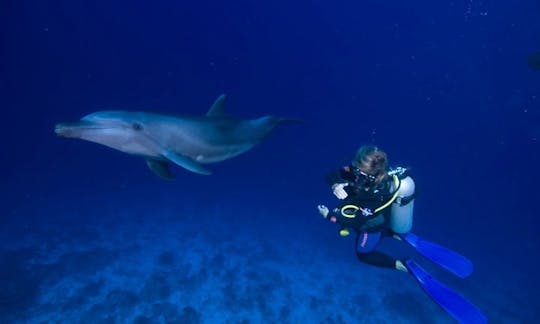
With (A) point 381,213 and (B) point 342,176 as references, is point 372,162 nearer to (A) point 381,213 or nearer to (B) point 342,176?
(B) point 342,176

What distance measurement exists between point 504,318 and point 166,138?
45.6 feet

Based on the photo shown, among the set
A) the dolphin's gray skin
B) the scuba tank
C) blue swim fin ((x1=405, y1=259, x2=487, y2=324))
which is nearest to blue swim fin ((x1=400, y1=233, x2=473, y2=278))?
blue swim fin ((x1=405, y1=259, x2=487, y2=324))

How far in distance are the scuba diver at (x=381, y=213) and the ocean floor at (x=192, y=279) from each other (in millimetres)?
4841

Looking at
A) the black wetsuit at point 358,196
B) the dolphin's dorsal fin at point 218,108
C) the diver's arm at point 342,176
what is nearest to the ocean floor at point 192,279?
the dolphin's dorsal fin at point 218,108

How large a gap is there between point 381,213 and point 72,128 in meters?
4.43

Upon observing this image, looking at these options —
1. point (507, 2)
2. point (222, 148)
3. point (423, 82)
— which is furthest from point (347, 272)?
point (423, 82)

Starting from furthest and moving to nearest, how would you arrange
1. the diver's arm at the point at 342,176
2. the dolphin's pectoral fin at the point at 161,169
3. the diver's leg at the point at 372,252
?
the diver's leg at the point at 372,252
the dolphin's pectoral fin at the point at 161,169
the diver's arm at the point at 342,176

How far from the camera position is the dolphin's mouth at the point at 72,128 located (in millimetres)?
4305

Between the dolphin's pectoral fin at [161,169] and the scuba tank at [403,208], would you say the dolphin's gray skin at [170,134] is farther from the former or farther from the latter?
the scuba tank at [403,208]

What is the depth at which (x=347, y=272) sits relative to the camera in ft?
45.1

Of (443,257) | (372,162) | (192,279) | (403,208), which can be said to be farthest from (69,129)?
(192,279)

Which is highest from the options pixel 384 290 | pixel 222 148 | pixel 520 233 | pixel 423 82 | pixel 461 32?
pixel 461 32

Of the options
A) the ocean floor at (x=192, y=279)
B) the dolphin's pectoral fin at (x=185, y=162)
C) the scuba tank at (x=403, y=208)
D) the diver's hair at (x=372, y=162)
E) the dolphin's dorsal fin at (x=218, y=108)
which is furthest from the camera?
the ocean floor at (x=192, y=279)

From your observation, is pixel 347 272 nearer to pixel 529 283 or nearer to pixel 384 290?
pixel 384 290
